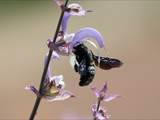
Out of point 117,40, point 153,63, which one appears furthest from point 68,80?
point 117,40

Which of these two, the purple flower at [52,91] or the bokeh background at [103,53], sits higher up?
the purple flower at [52,91]

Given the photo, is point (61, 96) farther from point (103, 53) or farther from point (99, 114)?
point (103, 53)

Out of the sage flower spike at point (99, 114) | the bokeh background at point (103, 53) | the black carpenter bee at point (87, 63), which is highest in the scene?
the black carpenter bee at point (87, 63)

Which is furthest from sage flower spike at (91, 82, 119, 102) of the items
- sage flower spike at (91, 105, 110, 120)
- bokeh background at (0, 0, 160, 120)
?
bokeh background at (0, 0, 160, 120)

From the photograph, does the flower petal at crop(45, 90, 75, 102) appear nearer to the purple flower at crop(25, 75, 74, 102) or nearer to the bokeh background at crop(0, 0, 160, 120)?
the purple flower at crop(25, 75, 74, 102)

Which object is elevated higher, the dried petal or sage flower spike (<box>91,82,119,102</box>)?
sage flower spike (<box>91,82,119,102</box>)

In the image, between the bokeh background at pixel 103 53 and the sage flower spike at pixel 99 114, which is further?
the bokeh background at pixel 103 53

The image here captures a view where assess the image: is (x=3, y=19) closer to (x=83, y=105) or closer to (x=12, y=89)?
(x=12, y=89)

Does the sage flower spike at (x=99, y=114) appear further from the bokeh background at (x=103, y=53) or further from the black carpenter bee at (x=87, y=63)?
the bokeh background at (x=103, y=53)

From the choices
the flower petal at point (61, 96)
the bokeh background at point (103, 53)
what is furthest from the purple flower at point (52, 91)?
the bokeh background at point (103, 53)
